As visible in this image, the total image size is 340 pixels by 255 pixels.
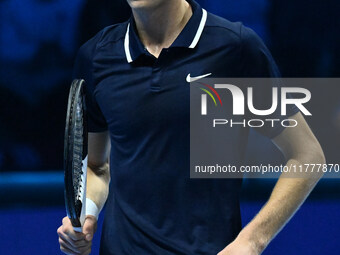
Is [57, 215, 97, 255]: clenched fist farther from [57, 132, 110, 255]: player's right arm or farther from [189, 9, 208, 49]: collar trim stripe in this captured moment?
[189, 9, 208, 49]: collar trim stripe

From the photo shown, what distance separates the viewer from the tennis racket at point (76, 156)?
1.39 meters

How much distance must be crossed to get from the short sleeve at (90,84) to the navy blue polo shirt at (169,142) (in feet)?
0.19

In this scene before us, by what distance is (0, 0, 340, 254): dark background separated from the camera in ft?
9.68

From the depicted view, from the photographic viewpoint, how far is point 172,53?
4.82 ft

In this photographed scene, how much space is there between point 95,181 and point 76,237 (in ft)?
0.60

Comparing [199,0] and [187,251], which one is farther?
[199,0]

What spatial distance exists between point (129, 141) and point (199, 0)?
1500 millimetres

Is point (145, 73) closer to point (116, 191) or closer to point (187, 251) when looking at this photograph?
point (116, 191)

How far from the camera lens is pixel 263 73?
1437 millimetres

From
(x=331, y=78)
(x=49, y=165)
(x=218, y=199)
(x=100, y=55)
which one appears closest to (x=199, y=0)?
(x=331, y=78)

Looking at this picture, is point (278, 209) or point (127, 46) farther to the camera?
point (127, 46)

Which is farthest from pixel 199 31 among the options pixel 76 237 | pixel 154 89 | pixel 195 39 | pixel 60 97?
pixel 60 97

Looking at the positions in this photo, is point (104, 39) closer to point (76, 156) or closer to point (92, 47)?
point (92, 47)

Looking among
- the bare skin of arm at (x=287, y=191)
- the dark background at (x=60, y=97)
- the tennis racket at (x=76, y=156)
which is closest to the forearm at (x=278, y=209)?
the bare skin of arm at (x=287, y=191)
